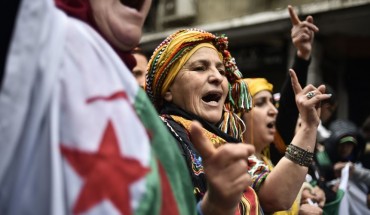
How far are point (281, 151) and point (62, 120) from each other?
256 centimetres

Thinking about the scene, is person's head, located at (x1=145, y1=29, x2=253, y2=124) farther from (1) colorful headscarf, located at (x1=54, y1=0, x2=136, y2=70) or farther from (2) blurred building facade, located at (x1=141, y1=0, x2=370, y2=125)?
(2) blurred building facade, located at (x1=141, y1=0, x2=370, y2=125)

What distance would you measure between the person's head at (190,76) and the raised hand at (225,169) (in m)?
1.12

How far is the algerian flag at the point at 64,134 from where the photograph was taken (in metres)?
1.09

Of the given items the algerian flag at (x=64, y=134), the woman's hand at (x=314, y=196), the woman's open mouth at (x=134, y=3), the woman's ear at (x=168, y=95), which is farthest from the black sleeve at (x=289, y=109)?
the algerian flag at (x=64, y=134)

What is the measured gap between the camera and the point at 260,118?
366cm

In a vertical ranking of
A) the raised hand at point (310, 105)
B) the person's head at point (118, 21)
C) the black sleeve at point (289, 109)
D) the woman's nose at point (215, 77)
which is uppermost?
the person's head at point (118, 21)

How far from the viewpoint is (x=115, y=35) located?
1378 millimetres

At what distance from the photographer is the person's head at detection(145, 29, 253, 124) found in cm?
260

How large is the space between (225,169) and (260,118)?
2.27m

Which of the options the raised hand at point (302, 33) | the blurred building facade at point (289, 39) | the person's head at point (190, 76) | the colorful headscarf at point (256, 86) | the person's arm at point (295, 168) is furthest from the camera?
the blurred building facade at point (289, 39)

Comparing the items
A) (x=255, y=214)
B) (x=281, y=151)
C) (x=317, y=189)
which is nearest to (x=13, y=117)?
(x=255, y=214)

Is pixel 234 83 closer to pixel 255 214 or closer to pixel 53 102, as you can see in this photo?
pixel 255 214

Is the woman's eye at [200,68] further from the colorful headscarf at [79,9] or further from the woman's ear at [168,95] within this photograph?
the colorful headscarf at [79,9]

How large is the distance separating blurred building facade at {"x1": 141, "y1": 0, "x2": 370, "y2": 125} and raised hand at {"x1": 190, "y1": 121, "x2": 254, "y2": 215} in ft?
25.5
